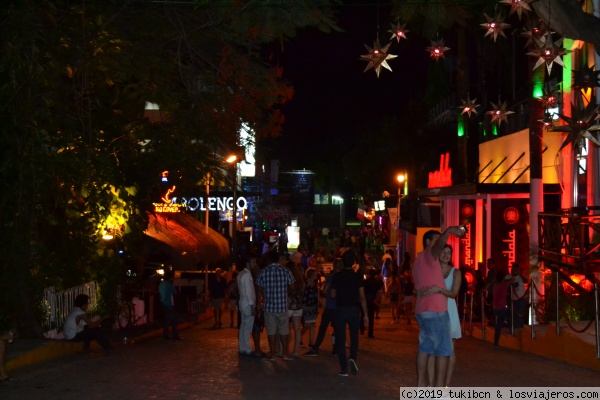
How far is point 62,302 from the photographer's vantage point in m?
17.4

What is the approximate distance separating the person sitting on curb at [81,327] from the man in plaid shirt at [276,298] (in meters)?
3.21

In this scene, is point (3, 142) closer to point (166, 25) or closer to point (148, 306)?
point (166, 25)

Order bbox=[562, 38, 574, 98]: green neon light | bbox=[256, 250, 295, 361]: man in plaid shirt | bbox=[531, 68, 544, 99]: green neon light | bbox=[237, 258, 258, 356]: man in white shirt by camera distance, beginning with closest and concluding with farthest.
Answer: bbox=[256, 250, 295, 361]: man in plaid shirt
bbox=[237, 258, 258, 356]: man in white shirt
bbox=[562, 38, 574, 98]: green neon light
bbox=[531, 68, 544, 99]: green neon light

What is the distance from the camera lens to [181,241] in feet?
88.5

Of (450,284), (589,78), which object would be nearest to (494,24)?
(589,78)

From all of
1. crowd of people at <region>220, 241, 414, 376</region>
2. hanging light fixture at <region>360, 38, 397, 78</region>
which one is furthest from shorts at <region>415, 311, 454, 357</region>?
hanging light fixture at <region>360, 38, 397, 78</region>

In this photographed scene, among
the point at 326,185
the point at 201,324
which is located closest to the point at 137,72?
the point at 201,324

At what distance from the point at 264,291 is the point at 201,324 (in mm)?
12048

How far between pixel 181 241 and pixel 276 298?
13.3 metres

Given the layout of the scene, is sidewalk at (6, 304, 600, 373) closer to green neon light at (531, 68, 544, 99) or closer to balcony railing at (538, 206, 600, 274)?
balcony railing at (538, 206, 600, 274)

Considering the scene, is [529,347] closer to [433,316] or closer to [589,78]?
[589,78]

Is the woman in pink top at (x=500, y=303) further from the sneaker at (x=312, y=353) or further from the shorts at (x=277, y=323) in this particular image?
the shorts at (x=277, y=323)

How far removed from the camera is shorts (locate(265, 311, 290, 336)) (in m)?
14.1

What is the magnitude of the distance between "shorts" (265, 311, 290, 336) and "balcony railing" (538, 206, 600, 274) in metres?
4.88
